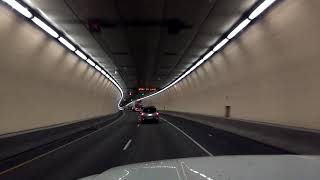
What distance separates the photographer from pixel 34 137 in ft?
59.2

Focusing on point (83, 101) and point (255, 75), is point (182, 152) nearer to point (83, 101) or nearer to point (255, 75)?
point (255, 75)

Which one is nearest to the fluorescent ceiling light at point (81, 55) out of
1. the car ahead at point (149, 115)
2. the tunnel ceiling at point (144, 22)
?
the tunnel ceiling at point (144, 22)

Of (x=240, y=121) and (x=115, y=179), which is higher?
(x=240, y=121)

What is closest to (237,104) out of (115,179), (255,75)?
(255,75)

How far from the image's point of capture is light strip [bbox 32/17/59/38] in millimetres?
17617

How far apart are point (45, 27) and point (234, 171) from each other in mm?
16929

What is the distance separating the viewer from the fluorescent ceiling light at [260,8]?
16.2m

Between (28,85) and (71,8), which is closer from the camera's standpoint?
(71,8)

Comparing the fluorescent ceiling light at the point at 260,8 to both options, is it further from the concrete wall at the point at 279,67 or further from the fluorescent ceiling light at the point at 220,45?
the fluorescent ceiling light at the point at 220,45

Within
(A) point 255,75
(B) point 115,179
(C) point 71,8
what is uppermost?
(C) point 71,8

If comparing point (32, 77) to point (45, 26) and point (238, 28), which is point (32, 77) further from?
point (238, 28)

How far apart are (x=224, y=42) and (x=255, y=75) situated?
4.05 m

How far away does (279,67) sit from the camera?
18.5 metres

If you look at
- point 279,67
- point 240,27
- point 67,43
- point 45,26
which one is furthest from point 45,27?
point 279,67
